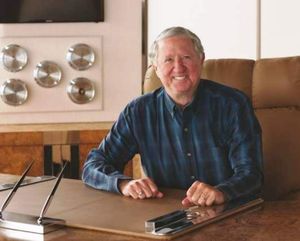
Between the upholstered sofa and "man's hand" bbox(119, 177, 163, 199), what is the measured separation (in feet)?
2.24

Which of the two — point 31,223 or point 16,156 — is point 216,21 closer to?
point 16,156

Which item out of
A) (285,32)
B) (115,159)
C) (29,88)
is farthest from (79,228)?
(29,88)

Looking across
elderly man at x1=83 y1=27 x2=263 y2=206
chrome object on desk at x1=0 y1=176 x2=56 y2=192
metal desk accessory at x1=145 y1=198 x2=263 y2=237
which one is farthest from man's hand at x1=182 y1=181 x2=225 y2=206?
chrome object on desk at x1=0 y1=176 x2=56 y2=192

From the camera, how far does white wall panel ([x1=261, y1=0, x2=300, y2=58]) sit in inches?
134

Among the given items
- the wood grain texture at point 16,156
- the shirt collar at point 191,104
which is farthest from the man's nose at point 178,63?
the wood grain texture at point 16,156

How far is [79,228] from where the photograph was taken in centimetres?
161

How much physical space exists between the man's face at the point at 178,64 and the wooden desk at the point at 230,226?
487 millimetres

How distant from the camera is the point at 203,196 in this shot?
71.1 inches

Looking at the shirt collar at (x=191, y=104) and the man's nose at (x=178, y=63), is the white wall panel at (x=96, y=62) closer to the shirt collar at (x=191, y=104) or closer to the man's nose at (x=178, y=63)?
the shirt collar at (x=191, y=104)

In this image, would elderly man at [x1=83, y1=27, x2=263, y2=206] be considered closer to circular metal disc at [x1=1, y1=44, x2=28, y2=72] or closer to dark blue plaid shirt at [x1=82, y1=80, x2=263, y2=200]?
dark blue plaid shirt at [x1=82, y1=80, x2=263, y2=200]

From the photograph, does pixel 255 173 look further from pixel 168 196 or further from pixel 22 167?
pixel 22 167

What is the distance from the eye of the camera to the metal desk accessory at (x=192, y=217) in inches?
61.0

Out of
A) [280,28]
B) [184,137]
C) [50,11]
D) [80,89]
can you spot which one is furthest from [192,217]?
[50,11]

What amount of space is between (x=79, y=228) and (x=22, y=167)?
2.23 meters
